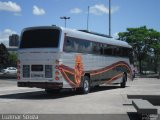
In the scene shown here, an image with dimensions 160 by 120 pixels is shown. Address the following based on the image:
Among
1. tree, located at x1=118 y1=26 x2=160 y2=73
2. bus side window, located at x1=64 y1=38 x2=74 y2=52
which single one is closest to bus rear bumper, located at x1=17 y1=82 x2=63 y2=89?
bus side window, located at x1=64 y1=38 x2=74 y2=52

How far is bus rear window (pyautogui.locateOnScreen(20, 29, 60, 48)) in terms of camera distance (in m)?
19.7

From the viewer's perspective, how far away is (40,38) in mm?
20141

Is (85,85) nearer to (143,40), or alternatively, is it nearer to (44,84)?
(44,84)

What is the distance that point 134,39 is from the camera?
68062 mm

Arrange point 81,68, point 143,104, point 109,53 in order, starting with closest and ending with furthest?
point 143,104
point 81,68
point 109,53

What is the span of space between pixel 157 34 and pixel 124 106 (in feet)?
177

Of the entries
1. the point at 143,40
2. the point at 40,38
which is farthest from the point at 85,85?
the point at 143,40

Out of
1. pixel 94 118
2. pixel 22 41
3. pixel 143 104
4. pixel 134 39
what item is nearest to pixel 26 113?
pixel 94 118

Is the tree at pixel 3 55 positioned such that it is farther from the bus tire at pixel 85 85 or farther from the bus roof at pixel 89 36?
the bus tire at pixel 85 85

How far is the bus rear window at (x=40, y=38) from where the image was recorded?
64.7ft

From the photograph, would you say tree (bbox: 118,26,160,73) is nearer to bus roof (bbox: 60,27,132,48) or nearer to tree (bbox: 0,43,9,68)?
bus roof (bbox: 60,27,132,48)

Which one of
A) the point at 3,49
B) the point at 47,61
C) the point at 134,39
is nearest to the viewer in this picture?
the point at 47,61

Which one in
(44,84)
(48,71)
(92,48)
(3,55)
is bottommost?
(44,84)

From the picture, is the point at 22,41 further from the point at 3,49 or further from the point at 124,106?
the point at 3,49
